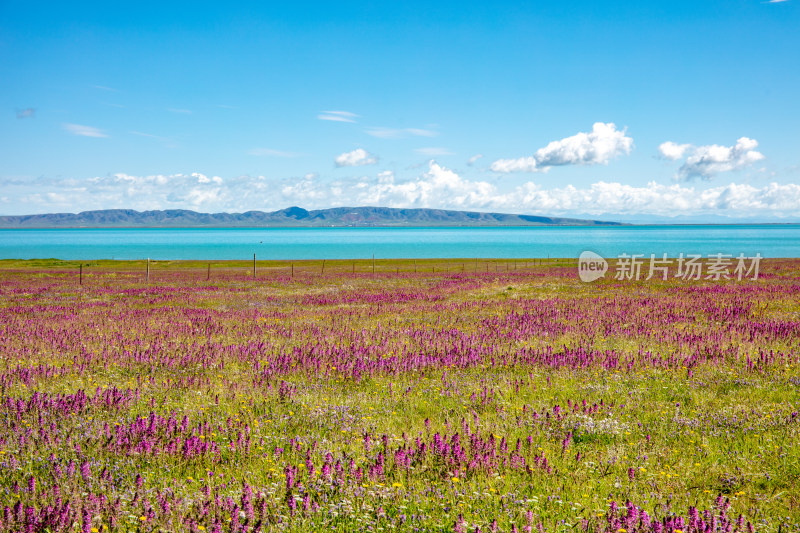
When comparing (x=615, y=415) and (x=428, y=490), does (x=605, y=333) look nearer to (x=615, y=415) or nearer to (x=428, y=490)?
(x=615, y=415)

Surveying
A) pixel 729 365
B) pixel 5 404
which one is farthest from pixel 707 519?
pixel 5 404

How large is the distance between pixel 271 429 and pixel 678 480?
4678 mm

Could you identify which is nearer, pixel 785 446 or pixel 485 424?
pixel 785 446

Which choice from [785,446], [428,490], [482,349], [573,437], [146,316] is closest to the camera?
[428,490]

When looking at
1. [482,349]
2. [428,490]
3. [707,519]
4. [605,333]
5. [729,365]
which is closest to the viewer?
[707,519]

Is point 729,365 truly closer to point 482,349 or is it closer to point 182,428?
point 482,349

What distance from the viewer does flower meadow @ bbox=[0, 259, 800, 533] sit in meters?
4.26

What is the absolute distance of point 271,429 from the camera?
6.36m

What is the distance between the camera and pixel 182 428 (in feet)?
19.7

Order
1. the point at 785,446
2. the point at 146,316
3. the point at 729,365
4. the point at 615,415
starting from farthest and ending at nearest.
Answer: the point at 146,316
the point at 729,365
the point at 615,415
the point at 785,446

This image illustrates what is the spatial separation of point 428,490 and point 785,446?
4.28m

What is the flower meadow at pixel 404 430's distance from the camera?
426cm

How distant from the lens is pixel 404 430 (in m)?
6.34

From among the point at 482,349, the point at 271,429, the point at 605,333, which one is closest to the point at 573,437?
the point at 271,429
